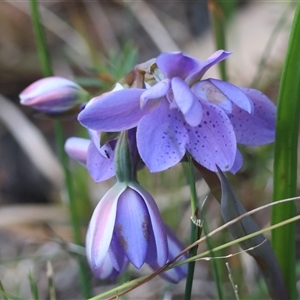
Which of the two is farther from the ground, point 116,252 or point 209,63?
point 209,63

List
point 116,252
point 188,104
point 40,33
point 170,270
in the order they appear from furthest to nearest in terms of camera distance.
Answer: point 40,33
point 170,270
point 116,252
point 188,104

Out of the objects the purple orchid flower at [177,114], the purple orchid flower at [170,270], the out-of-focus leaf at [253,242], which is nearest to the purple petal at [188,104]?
the purple orchid flower at [177,114]

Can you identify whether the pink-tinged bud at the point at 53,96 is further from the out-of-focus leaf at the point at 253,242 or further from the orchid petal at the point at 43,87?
the out-of-focus leaf at the point at 253,242

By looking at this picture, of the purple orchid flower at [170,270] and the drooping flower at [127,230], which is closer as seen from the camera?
the drooping flower at [127,230]

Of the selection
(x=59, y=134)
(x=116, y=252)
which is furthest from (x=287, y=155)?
(x=59, y=134)

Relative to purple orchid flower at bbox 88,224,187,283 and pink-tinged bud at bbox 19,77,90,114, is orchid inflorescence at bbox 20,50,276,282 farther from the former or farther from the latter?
pink-tinged bud at bbox 19,77,90,114

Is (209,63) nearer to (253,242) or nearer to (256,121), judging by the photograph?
(256,121)

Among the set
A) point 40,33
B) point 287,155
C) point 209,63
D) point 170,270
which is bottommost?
point 170,270

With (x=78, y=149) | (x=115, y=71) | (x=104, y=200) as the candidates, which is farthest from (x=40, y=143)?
(x=104, y=200)
